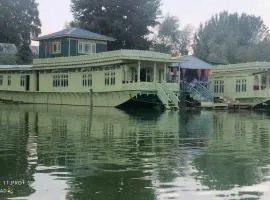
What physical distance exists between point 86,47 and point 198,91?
39.1ft

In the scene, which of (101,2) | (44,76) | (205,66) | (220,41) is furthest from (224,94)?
(220,41)

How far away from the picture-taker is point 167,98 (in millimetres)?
40781

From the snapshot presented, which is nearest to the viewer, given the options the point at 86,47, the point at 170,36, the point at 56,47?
the point at 86,47

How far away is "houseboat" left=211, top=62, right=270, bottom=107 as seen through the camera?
46.4 metres

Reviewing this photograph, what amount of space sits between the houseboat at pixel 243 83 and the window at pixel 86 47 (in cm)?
1212

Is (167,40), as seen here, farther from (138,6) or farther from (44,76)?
A: (44,76)

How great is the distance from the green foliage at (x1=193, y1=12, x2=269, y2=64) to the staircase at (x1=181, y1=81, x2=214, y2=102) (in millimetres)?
21637

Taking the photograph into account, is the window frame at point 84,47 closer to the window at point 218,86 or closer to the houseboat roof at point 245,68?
the houseboat roof at point 245,68

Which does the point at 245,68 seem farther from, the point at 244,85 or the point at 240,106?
the point at 240,106

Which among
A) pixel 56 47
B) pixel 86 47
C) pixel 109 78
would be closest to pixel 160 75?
pixel 109 78

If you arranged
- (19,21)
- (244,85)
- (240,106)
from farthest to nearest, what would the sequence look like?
(19,21)
(244,85)
(240,106)

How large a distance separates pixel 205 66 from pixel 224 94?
11.4 feet

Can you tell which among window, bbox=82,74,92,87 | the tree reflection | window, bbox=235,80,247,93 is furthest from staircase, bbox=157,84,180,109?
the tree reflection

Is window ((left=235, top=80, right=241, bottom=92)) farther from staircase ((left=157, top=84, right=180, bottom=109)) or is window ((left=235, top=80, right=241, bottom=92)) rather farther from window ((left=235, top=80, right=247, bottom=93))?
staircase ((left=157, top=84, right=180, bottom=109))
